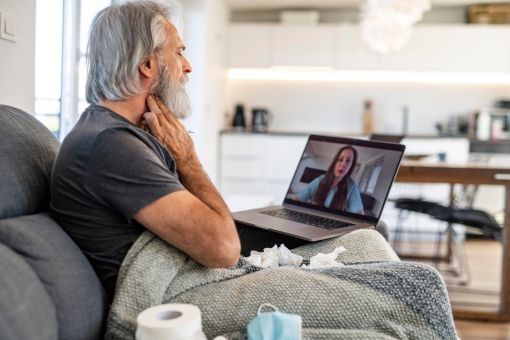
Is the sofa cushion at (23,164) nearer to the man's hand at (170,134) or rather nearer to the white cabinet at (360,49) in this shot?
the man's hand at (170,134)

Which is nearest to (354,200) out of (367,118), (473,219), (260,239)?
(260,239)

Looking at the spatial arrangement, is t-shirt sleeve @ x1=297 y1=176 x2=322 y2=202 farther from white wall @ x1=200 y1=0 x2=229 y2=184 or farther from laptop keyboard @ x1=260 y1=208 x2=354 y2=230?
white wall @ x1=200 y1=0 x2=229 y2=184

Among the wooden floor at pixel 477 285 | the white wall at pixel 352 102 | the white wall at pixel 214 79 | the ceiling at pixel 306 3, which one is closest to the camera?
the wooden floor at pixel 477 285

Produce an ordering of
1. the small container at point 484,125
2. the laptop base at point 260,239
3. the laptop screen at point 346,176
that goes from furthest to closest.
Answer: the small container at point 484,125
the laptop screen at point 346,176
the laptop base at point 260,239

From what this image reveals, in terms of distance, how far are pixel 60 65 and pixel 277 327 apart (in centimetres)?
258

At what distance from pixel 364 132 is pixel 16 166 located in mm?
5190

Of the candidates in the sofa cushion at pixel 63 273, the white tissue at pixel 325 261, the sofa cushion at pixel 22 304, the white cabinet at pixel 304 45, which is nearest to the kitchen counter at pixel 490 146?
the white cabinet at pixel 304 45

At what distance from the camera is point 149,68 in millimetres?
1503

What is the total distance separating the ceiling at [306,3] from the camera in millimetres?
5871

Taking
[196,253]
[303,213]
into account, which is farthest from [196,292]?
[303,213]

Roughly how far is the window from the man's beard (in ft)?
5.36

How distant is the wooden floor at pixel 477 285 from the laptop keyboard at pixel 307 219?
1.26m

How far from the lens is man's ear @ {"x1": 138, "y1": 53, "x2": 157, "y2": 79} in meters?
1.48

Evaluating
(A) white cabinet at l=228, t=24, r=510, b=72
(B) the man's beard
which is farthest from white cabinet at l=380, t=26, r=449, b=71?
(B) the man's beard
